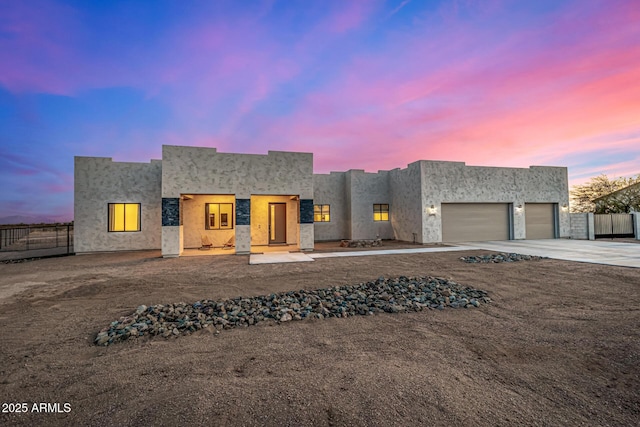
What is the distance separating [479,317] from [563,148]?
78.0ft

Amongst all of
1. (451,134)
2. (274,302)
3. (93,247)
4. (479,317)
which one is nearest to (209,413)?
(274,302)

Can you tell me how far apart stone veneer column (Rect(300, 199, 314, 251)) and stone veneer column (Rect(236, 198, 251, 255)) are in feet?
8.27

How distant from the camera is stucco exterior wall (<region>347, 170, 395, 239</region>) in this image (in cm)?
1709

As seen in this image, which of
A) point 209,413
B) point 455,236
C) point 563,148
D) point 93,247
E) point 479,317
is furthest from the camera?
point 563,148

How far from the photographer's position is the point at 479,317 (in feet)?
13.4

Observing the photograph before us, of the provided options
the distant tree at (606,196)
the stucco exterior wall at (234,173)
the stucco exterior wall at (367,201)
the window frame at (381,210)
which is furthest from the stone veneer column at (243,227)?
the distant tree at (606,196)

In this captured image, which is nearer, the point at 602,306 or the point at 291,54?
the point at 602,306

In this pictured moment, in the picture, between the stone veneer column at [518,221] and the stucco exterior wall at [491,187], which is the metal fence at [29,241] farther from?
the stone veneer column at [518,221]

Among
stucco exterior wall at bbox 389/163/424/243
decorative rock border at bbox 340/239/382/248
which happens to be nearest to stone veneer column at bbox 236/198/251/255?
decorative rock border at bbox 340/239/382/248

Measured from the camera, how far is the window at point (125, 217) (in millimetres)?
13234

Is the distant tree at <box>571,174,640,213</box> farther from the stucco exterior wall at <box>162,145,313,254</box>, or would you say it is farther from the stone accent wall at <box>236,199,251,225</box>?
the stone accent wall at <box>236,199,251,225</box>

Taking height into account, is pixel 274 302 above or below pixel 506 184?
below

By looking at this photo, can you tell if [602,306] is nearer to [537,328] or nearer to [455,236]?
[537,328]

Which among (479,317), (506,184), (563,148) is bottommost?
(479,317)
